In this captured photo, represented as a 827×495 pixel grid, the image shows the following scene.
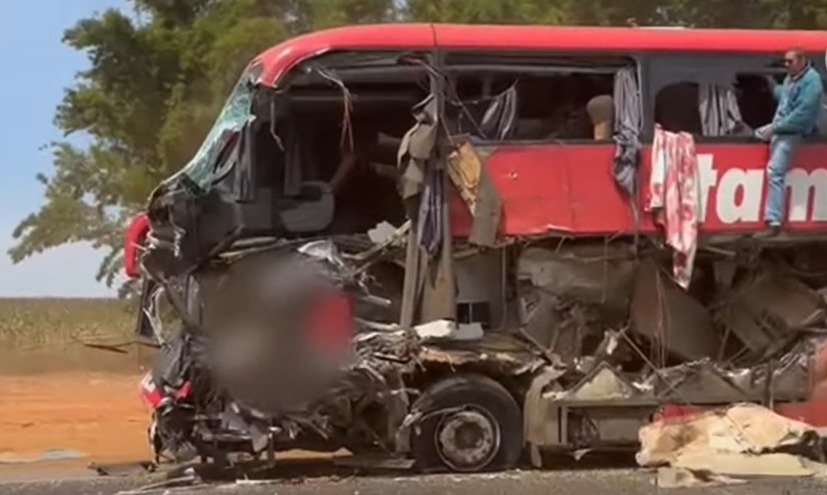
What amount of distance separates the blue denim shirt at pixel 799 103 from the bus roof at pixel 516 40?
0.45 meters

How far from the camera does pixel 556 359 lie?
12.0 metres

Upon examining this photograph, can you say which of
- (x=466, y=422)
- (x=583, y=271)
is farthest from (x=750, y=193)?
Result: (x=466, y=422)

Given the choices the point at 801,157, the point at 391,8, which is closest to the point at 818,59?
the point at 801,157

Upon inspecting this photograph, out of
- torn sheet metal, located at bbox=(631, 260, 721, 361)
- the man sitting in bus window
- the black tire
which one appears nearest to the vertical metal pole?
the black tire

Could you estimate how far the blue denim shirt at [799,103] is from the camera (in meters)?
12.0

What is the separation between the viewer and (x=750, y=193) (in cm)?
1210

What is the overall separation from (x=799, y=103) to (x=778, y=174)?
1.86ft

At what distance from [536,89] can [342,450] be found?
3.21 meters

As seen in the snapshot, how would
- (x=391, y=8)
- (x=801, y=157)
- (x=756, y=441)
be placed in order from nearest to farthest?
1. (x=756, y=441)
2. (x=801, y=157)
3. (x=391, y=8)

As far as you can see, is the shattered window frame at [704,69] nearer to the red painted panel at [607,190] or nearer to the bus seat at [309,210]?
the red painted panel at [607,190]

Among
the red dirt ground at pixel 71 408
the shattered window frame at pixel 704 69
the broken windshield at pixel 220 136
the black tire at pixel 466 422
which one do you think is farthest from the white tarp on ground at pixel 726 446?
the red dirt ground at pixel 71 408

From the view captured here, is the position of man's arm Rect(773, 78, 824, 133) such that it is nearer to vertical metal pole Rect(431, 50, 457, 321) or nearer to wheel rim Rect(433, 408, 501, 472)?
vertical metal pole Rect(431, 50, 457, 321)

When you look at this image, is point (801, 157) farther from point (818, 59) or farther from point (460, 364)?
point (460, 364)

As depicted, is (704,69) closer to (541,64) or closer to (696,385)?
(541,64)
